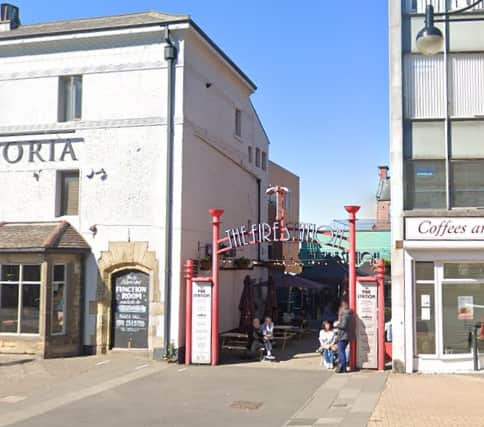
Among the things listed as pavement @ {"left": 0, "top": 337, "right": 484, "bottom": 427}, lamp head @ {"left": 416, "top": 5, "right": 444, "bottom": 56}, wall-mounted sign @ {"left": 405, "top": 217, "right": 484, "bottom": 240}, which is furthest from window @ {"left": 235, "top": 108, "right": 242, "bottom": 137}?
lamp head @ {"left": 416, "top": 5, "right": 444, "bottom": 56}

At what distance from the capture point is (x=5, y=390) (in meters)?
13.2

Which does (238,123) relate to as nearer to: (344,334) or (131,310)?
(131,310)

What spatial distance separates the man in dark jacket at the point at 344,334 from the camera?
15.5 meters

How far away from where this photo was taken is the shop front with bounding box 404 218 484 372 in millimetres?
15320

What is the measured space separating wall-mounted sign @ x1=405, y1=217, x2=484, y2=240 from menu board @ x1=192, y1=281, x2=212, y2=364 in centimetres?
521

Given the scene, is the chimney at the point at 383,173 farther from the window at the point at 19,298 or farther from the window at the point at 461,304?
the window at the point at 19,298

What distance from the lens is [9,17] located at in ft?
74.2

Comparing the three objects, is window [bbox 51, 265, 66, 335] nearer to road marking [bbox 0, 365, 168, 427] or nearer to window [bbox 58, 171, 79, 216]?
window [bbox 58, 171, 79, 216]

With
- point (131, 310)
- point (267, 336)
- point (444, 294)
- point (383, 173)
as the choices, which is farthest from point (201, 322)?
point (383, 173)

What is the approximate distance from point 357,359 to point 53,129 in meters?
10.6

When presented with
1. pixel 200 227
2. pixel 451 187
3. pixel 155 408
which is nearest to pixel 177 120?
pixel 200 227

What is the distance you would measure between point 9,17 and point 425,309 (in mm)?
16833

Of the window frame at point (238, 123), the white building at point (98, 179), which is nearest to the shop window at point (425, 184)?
the white building at point (98, 179)

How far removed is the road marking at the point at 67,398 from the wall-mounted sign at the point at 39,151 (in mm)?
6815
